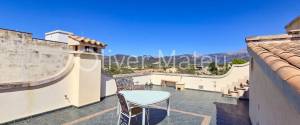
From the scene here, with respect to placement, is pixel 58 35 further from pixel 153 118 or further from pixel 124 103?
pixel 153 118

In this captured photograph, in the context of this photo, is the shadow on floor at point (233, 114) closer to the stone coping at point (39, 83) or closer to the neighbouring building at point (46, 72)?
the neighbouring building at point (46, 72)

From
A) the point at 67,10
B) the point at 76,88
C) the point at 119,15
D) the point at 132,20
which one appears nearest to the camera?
the point at 76,88

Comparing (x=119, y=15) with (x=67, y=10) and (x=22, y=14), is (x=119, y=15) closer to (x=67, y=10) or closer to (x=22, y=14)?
(x=67, y=10)

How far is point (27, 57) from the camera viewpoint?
6109 millimetres

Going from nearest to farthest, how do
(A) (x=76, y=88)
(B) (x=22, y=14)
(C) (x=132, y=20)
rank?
(A) (x=76, y=88) → (B) (x=22, y=14) → (C) (x=132, y=20)

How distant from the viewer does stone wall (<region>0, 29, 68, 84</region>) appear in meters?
5.55

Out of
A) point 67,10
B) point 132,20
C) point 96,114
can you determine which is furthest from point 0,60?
point 132,20

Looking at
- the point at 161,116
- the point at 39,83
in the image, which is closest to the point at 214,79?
the point at 161,116

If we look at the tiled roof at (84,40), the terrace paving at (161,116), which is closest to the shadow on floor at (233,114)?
the terrace paving at (161,116)

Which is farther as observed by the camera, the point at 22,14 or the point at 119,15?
the point at 119,15

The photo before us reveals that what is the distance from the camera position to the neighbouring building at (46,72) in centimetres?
544

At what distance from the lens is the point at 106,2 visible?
19.0 m

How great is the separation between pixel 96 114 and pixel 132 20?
21.3 metres

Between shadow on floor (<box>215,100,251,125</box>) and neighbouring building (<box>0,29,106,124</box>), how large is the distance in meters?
5.36
